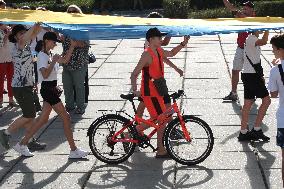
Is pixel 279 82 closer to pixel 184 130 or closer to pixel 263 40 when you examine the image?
pixel 184 130

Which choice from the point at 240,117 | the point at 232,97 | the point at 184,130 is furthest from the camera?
the point at 232,97

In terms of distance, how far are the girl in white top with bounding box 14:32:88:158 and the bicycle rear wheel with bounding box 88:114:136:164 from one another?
31 centimetres

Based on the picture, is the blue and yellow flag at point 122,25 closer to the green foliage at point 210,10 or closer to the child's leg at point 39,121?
the child's leg at point 39,121

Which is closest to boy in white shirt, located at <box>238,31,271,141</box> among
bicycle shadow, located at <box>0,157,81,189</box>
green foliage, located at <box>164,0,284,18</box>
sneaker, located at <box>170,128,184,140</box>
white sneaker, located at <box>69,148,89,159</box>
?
sneaker, located at <box>170,128,184,140</box>

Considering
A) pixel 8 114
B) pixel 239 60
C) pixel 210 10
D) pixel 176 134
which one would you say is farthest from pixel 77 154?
pixel 210 10

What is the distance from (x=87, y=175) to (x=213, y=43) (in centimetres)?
1105

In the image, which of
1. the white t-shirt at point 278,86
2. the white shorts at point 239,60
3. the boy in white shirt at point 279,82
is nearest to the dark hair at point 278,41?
the boy in white shirt at point 279,82

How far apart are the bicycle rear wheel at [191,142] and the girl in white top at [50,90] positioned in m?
1.30

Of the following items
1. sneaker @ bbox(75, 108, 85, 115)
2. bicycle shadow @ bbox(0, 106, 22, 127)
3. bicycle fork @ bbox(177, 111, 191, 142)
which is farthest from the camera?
sneaker @ bbox(75, 108, 85, 115)

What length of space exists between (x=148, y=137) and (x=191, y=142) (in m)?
0.63

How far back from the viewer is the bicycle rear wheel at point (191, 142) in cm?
838

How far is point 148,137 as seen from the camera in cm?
864

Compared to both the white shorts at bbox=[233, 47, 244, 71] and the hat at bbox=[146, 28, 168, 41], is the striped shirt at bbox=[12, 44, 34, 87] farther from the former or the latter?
the white shorts at bbox=[233, 47, 244, 71]

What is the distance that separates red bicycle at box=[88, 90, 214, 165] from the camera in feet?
27.6
